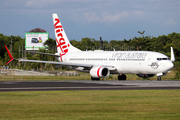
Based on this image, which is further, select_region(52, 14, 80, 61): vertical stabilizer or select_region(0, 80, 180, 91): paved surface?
select_region(52, 14, 80, 61): vertical stabilizer

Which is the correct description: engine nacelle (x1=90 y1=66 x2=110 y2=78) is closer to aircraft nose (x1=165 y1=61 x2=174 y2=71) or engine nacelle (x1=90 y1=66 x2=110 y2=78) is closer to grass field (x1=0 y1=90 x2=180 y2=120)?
aircraft nose (x1=165 y1=61 x2=174 y2=71)

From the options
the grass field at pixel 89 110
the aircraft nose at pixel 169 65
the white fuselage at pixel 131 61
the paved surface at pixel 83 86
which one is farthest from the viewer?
the white fuselage at pixel 131 61

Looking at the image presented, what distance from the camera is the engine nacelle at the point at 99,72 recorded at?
143ft

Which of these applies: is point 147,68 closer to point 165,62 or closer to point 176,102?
point 165,62

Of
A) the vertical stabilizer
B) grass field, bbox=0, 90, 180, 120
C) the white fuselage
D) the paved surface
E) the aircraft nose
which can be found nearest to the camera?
grass field, bbox=0, 90, 180, 120

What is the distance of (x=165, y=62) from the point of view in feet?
132

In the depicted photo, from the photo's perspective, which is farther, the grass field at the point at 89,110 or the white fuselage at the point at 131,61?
the white fuselage at the point at 131,61

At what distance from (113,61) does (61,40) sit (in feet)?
40.2

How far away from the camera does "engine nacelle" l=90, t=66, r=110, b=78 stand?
43688 millimetres

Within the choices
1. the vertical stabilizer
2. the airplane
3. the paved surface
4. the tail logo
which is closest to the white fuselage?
the airplane

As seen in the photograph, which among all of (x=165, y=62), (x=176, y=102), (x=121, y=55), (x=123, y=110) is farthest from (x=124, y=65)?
(x=123, y=110)

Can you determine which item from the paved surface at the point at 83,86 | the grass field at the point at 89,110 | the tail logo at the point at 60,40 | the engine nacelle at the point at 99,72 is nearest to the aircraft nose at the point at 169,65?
the paved surface at the point at 83,86

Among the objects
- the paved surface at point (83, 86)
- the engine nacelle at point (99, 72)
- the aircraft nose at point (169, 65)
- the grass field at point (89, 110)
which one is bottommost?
the grass field at point (89, 110)

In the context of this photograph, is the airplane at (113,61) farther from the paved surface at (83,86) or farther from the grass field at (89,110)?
the grass field at (89,110)
